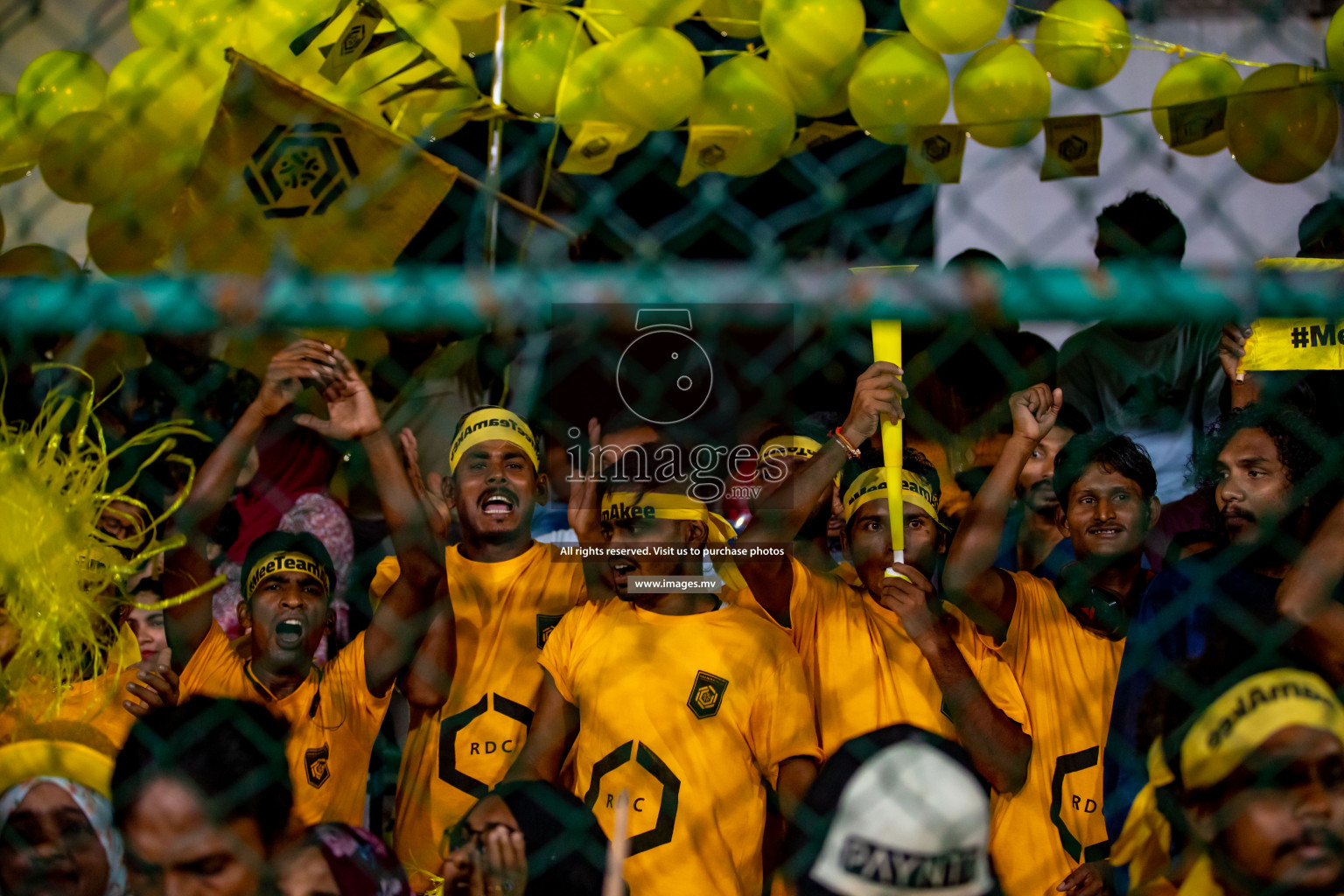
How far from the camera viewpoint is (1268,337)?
1.46 m

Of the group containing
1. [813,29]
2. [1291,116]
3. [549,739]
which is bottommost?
[549,739]

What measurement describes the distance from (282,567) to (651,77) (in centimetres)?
125

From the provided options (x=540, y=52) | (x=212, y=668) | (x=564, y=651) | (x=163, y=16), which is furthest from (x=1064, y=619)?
(x=163, y=16)

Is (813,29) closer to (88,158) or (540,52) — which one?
(540,52)

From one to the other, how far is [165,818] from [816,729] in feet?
3.26

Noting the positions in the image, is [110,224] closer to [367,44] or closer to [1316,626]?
[367,44]

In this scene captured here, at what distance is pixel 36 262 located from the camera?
2.51 meters

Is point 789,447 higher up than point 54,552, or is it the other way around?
point 789,447

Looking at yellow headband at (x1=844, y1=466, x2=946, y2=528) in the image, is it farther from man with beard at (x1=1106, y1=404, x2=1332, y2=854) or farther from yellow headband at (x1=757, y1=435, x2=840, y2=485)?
man with beard at (x1=1106, y1=404, x2=1332, y2=854)

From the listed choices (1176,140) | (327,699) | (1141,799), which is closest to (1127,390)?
(1176,140)

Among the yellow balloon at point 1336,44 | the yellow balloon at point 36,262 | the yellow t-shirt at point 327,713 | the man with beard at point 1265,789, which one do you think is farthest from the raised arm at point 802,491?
the yellow balloon at point 36,262

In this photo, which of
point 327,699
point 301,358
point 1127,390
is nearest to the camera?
point 301,358

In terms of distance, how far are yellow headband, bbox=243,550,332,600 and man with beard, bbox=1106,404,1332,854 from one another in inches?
55.9

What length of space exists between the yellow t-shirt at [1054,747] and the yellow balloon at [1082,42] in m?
1.35
